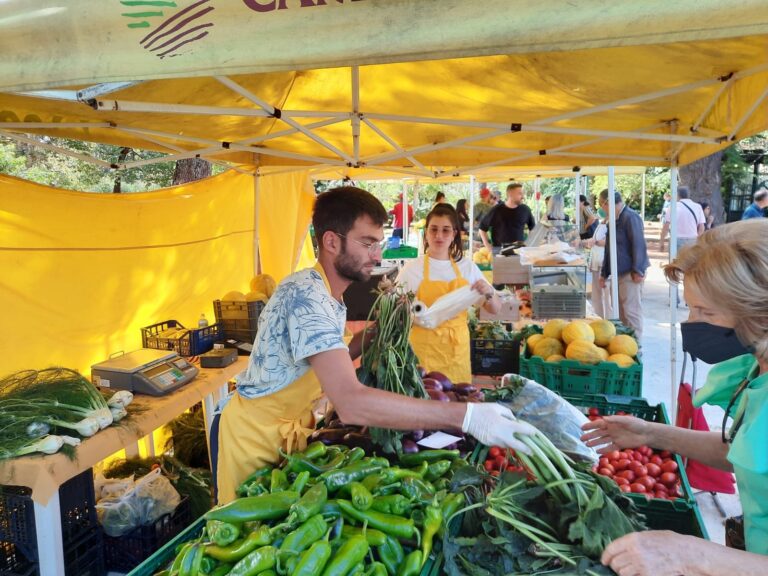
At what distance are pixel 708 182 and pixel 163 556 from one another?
1815 cm

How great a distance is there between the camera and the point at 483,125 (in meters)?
4.13

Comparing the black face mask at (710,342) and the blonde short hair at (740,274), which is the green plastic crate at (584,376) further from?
the blonde short hair at (740,274)

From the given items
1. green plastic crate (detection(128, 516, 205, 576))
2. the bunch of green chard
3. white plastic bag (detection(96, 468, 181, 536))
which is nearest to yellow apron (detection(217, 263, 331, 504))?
green plastic crate (detection(128, 516, 205, 576))

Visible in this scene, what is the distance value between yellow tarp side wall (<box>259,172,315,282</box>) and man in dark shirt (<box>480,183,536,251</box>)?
4.58m

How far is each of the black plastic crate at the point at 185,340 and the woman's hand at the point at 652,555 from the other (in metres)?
3.89

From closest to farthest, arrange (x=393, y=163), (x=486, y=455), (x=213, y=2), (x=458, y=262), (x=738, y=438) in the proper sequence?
(x=213, y=2), (x=738, y=438), (x=486, y=455), (x=458, y=262), (x=393, y=163)

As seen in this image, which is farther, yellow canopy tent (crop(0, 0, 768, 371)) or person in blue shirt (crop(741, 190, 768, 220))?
person in blue shirt (crop(741, 190, 768, 220))

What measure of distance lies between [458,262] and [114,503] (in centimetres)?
308

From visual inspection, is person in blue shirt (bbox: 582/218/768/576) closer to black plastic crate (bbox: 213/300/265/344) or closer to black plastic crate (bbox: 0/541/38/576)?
black plastic crate (bbox: 0/541/38/576)

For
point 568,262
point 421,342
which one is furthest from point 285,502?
point 568,262

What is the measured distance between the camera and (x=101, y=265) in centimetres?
445

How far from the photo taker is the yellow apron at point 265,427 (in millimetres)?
2352

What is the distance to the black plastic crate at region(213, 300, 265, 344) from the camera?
4957 mm

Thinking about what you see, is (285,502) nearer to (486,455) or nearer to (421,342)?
(486,455)
